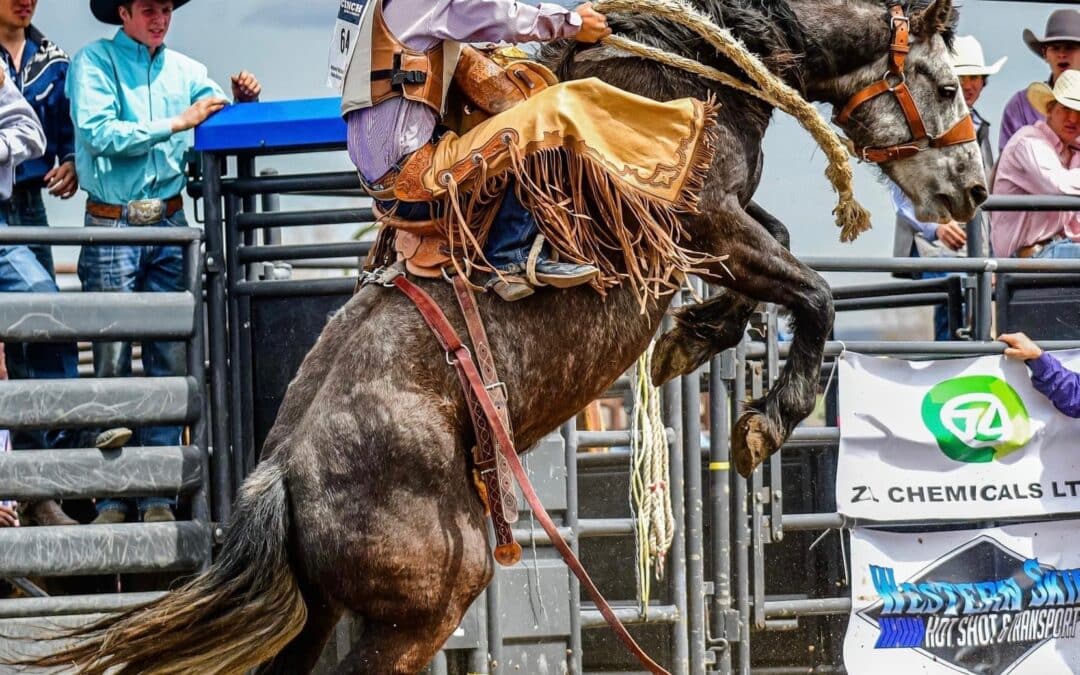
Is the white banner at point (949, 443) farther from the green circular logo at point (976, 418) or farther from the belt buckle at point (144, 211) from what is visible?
the belt buckle at point (144, 211)

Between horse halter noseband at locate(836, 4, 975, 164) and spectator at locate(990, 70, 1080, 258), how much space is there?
82.9 inches

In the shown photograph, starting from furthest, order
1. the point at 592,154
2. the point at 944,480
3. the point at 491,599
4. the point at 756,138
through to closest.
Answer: the point at 944,480, the point at 491,599, the point at 756,138, the point at 592,154

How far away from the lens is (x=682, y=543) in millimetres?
6012

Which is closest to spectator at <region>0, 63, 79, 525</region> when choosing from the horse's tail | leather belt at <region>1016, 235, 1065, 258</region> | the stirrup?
the horse's tail

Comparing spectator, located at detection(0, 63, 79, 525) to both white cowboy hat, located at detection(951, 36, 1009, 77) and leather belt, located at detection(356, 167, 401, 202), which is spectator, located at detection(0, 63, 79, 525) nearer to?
leather belt, located at detection(356, 167, 401, 202)

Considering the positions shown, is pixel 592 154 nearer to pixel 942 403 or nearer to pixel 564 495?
pixel 564 495

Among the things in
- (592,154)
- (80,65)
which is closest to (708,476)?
(592,154)

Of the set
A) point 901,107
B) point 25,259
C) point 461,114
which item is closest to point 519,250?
point 461,114

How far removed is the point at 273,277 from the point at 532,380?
2087mm

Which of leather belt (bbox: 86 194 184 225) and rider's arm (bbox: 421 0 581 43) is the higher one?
rider's arm (bbox: 421 0 581 43)

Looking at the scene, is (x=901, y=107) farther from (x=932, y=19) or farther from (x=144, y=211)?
(x=144, y=211)

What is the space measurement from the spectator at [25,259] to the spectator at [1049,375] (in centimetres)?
404

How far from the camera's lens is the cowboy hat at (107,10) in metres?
5.96

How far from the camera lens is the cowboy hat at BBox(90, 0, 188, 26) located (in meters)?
5.96
